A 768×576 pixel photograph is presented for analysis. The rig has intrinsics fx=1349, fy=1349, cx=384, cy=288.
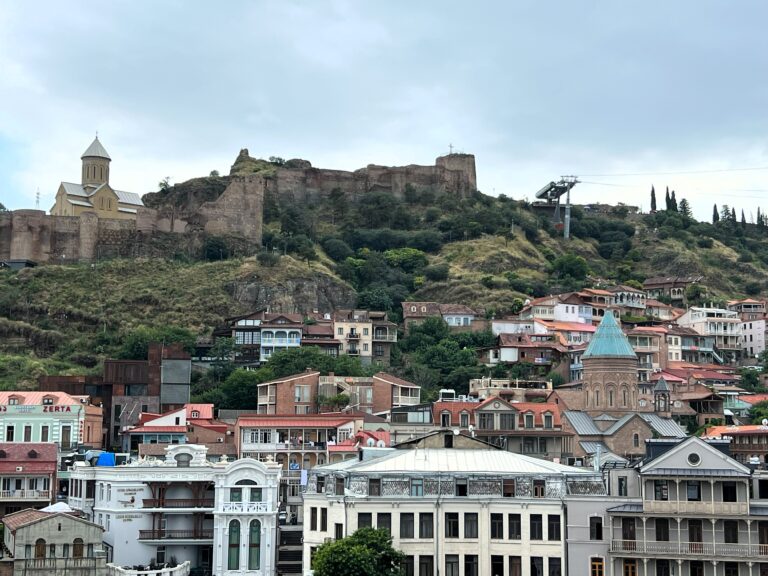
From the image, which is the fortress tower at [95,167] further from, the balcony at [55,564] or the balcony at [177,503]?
the balcony at [55,564]

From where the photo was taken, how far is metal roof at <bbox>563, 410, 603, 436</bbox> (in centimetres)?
8488

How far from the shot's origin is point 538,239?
155 metres

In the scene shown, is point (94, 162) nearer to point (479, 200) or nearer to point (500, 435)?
point (479, 200)

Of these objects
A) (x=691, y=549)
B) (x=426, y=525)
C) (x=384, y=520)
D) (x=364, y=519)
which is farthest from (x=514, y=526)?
(x=691, y=549)

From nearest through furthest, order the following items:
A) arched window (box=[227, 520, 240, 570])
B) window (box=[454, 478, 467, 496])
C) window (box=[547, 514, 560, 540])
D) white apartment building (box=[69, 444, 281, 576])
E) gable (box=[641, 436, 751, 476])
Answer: gable (box=[641, 436, 751, 476])
window (box=[547, 514, 560, 540])
window (box=[454, 478, 467, 496])
arched window (box=[227, 520, 240, 570])
white apartment building (box=[69, 444, 281, 576])

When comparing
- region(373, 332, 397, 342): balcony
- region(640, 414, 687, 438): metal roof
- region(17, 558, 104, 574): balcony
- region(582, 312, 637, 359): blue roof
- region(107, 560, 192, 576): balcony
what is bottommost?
region(107, 560, 192, 576): balcony

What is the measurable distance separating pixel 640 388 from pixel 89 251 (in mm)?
56059

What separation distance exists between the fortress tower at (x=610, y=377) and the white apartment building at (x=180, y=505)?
3181 centimetres

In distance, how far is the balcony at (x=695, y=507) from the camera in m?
52.6

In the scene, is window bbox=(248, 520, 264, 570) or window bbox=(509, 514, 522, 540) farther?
window bbox=(248, 520, 264, 570)

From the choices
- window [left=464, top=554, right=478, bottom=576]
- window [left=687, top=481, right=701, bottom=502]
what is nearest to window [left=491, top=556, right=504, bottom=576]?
window [left=464, top=554, right=478, bottom=576]

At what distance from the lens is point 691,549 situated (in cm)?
5288

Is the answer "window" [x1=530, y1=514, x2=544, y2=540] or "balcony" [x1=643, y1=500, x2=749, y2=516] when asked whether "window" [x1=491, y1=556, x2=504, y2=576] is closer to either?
"window" [x1=530, y1=514, x2=544, y2=540]

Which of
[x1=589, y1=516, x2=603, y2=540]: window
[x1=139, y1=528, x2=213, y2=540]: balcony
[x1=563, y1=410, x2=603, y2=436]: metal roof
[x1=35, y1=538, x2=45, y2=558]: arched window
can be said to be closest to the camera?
[x1=589, y1=516, x2=603, y2=540]: window
